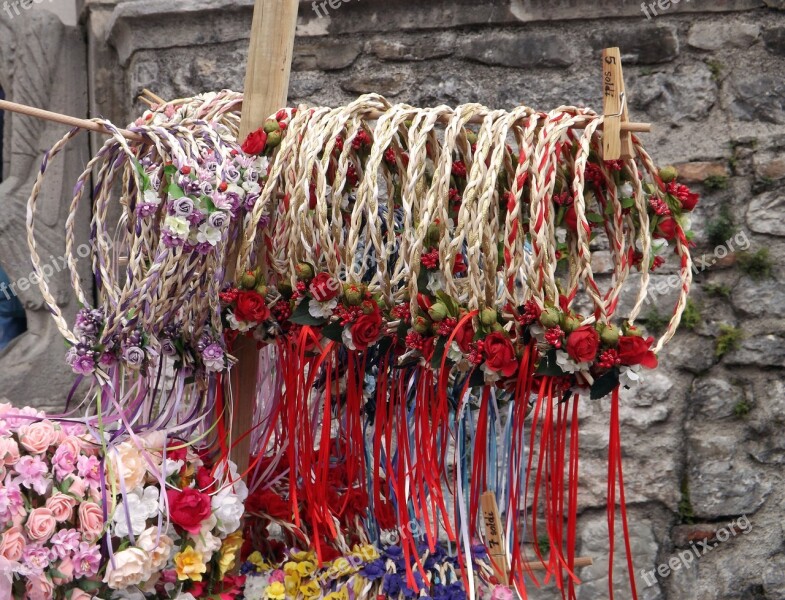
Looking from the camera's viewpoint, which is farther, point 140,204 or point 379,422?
point 379,422

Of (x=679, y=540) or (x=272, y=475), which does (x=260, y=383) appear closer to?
(x=272, y=475)

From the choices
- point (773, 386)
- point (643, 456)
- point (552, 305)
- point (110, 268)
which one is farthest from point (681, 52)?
point (110, 268)

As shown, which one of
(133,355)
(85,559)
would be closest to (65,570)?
(85,559)

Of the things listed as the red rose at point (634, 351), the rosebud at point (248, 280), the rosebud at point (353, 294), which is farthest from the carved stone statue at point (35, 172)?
the red rose at point (634, 351)

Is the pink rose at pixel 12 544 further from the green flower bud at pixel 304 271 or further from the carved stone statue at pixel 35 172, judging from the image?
the carved stone statue at pixel 35 172

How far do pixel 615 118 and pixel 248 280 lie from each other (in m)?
0.48

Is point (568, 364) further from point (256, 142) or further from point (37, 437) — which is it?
point (37, 437)

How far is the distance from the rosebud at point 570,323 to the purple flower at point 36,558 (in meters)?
0.63

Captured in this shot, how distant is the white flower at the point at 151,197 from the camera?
110 centimetres

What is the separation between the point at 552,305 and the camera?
1072 millimetres

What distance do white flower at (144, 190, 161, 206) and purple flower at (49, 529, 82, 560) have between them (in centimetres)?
39

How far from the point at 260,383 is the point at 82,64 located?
4.77 feet

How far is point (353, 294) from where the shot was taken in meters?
1.13

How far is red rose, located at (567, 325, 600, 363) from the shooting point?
1.04m
